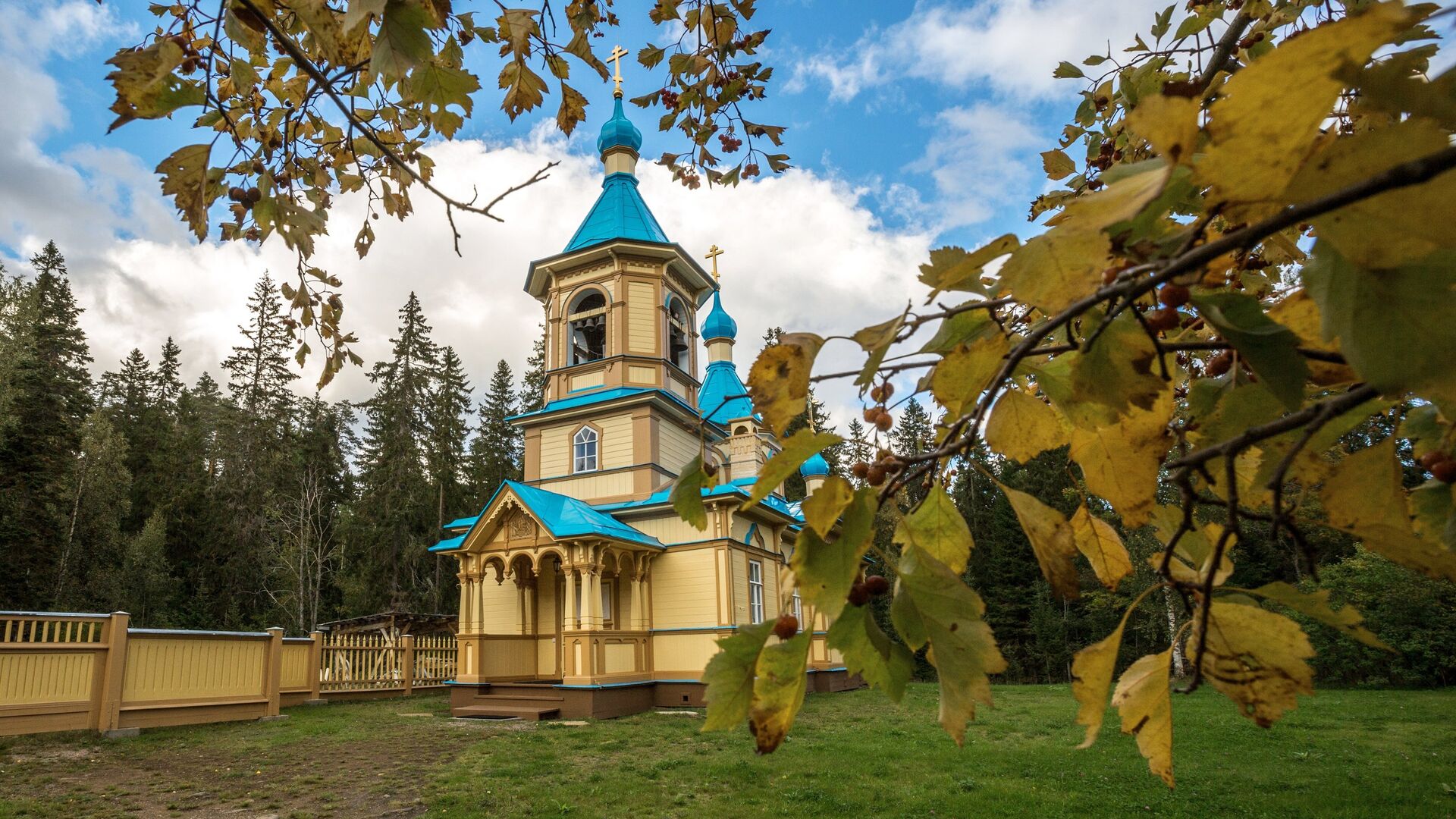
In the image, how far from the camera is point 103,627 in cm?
1000

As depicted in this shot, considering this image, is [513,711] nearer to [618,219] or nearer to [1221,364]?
[618,219]

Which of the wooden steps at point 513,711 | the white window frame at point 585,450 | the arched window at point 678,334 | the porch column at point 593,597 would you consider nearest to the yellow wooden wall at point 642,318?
the arched window at point 678,334

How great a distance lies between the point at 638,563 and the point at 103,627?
783cm

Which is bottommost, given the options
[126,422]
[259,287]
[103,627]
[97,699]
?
[97,699]

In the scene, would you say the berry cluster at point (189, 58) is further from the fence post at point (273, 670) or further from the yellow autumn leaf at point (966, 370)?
the fence post at point (273, 670)

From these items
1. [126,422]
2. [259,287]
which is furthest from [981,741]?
[126,422]

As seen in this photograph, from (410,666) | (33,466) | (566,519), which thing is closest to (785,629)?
(566,519)

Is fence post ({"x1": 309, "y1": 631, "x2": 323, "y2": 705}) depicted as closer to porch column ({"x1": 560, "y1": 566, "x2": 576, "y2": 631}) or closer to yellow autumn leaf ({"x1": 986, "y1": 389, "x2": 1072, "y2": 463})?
porch column ({"x1": 560, "y1": 566, "x2": 576, "y2": 631})

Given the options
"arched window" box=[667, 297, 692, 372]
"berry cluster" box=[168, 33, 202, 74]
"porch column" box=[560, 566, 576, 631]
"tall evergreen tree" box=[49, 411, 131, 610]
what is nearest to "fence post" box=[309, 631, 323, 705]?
"porch column" box=[560, 566, 576, 631]

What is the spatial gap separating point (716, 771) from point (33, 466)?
86.8 ft

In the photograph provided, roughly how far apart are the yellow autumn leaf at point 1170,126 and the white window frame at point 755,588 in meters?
15.3

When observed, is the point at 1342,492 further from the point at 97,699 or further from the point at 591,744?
the point at 97,699

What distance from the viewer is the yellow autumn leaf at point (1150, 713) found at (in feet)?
2.78

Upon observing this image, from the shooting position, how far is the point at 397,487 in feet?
103
